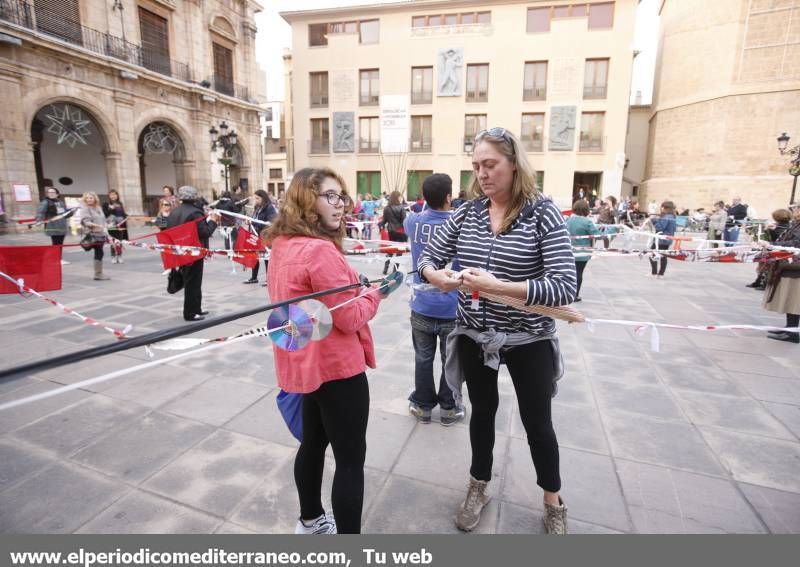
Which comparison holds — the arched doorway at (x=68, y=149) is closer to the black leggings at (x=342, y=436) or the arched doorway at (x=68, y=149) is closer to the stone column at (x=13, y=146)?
the stone column at (x=13, y=146)

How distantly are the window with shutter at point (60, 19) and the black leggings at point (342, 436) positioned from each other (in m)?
20.0

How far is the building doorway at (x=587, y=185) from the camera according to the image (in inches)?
1094

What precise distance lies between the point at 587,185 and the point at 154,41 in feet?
86.6

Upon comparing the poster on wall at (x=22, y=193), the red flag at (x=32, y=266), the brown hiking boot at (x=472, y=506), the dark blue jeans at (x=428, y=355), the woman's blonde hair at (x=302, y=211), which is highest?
the poster on wall at (x=22, y=193)

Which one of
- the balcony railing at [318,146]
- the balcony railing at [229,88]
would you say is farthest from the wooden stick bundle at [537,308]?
the balcony railing at [318,146]

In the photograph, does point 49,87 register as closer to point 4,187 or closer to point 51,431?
point 4,187

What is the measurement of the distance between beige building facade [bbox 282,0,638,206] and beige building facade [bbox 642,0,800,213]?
480 centimetres

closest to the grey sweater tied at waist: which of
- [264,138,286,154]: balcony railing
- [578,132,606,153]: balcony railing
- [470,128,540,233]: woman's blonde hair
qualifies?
[470,128,540,233]: woman's blonde hair

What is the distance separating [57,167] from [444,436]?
75.8 ft

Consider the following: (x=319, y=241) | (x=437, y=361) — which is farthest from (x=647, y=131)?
(x=319, y=241)

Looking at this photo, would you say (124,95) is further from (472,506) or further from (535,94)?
(535,94)

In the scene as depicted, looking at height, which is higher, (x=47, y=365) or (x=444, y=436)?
(x=47, y=365)

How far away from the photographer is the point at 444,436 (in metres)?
2.95

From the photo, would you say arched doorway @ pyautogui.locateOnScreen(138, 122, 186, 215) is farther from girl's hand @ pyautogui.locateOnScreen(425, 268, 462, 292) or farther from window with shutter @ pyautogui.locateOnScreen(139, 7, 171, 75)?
girl's hand @ pyautogui.locateOnScreen(425, 268, 462, 292)
